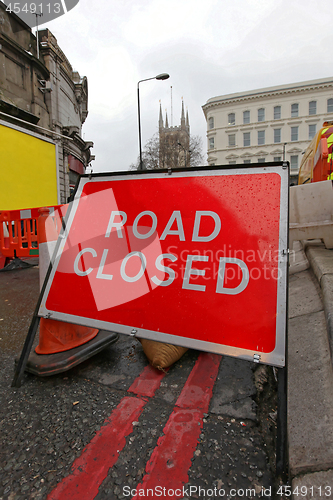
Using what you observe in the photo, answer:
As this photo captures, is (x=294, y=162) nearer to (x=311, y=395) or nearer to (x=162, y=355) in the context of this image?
(x=162, y=355)

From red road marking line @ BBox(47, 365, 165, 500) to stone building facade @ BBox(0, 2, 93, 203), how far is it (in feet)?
40.7

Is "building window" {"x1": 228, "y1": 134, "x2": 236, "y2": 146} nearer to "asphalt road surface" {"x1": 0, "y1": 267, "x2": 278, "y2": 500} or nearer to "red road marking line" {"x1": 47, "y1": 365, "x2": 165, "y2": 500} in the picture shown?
"asphalt road surface" {"x1": 0, "y1": 267, "x2": 278, "y2": 500}

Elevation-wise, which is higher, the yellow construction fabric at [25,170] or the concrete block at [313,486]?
the yellow construction fabric at [25,170]

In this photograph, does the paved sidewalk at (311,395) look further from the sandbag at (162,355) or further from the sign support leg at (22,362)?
the sign support leg at (22,362)

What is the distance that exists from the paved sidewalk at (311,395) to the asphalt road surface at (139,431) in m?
0.17

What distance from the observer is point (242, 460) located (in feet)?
4.74

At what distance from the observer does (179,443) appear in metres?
1.57

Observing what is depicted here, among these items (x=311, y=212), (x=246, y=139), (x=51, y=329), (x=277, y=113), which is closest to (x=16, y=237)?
(x=51, y=329)

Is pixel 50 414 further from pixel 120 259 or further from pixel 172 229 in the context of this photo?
pixel 172 229

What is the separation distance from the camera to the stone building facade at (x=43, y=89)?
15.5 metres

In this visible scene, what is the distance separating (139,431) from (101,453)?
0.25 meters

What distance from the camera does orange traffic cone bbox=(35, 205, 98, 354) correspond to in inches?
92.7

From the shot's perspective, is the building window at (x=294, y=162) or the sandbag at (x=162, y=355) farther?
the building window at (x=294, y=162)

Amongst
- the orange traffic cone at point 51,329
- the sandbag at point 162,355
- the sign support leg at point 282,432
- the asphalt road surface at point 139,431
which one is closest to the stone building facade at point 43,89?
the orange traffic cone at point 51,329
